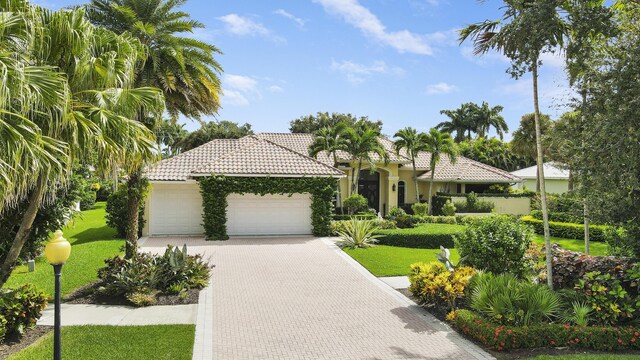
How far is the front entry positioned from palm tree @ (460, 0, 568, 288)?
66.9 feet

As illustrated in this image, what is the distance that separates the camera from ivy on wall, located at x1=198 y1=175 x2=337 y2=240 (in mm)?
19859

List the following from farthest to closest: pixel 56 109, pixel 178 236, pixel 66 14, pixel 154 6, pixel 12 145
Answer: pixel 178 236
pixel 154 6
pixel 66 14
pixel 56 109
pixel 12 145

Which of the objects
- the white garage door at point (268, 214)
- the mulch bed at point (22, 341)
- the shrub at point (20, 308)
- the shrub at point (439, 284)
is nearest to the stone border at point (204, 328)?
the mulch bed at point (22, 341)

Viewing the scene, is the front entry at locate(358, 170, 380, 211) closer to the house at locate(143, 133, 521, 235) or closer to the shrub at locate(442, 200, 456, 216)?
the shrub at locate(442, 200, 456, 216)

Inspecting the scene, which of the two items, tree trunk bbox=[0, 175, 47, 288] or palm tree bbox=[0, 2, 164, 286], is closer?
palm tree bbox=[0, 2, 164, 286]

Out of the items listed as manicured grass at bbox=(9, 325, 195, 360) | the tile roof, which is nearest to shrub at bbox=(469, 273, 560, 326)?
manicured grass at bbox=(9, 325, 195, 360)

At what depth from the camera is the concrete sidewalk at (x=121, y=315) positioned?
29.7ft

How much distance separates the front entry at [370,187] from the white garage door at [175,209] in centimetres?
1296

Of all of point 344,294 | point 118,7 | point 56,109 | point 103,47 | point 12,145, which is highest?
point 118,7

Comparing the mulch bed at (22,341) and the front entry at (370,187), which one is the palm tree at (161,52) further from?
the front entry at (370,187)

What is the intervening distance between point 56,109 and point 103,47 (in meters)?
2.48

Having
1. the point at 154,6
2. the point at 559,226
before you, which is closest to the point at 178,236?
the point at 154,6

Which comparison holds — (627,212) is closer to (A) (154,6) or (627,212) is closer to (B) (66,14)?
(B) (66,14)

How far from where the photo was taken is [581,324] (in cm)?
812
